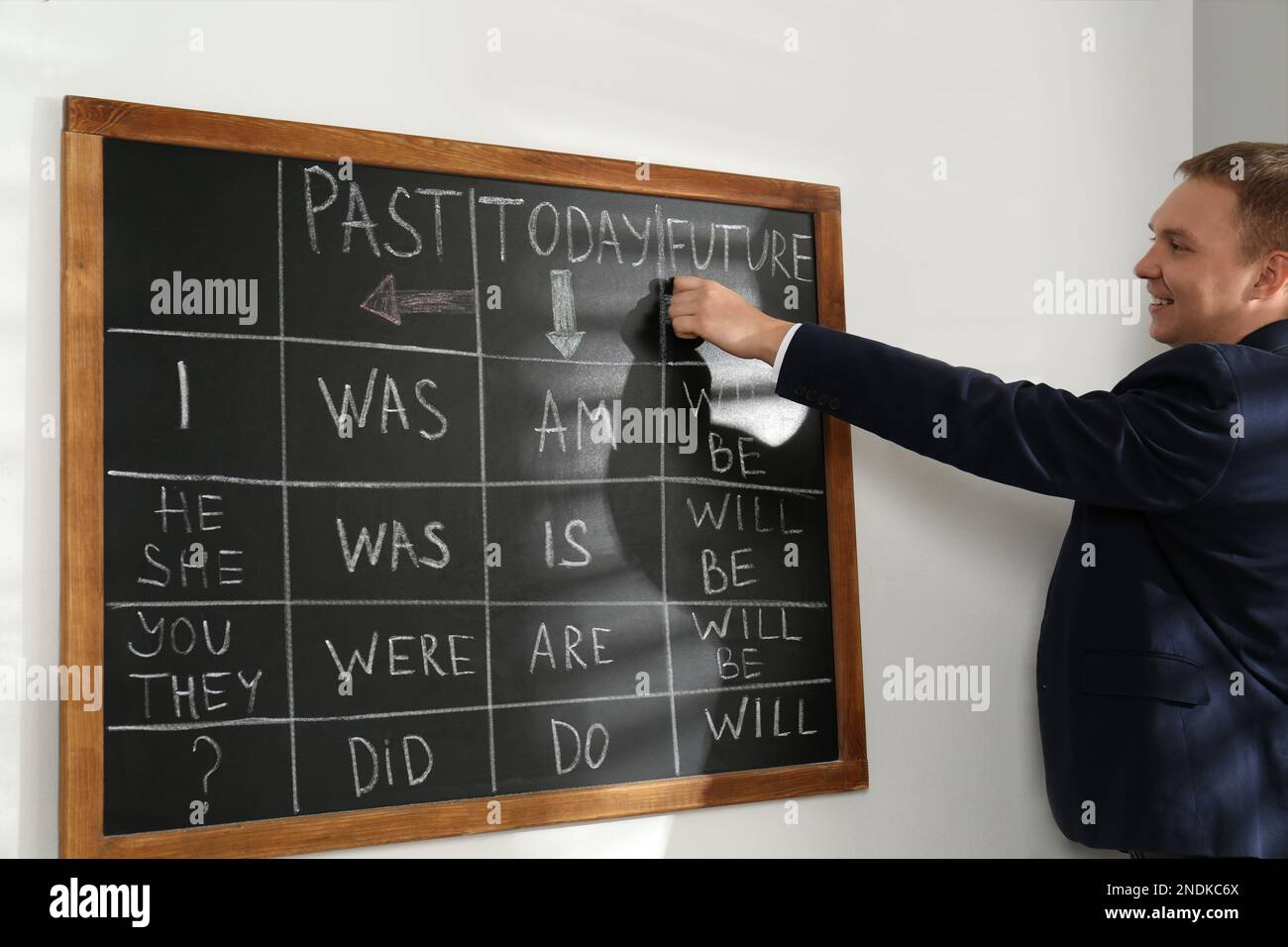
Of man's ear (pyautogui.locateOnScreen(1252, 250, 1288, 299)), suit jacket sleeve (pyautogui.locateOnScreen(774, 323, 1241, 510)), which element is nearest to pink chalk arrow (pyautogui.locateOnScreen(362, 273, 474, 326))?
suit jacket sleeve (pyautogui.locateOnScreen(774, 323, 1241, 510))

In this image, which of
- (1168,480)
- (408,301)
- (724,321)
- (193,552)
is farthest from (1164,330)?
(193,552)

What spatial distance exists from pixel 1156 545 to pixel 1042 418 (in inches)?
14.4

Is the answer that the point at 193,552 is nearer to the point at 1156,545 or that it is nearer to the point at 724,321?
the point at 724,321

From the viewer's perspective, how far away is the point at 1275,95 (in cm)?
272

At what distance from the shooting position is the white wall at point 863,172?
1.57m

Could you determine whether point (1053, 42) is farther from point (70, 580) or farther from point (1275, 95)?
point (70, 580)

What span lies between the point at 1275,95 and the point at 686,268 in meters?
1.70

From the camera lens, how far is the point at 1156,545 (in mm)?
2037

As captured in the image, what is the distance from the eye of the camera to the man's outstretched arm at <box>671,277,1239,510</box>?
1867 millimetres

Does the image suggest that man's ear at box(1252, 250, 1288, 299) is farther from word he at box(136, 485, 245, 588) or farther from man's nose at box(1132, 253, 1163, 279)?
word he at box(136, 485, 245, 588)


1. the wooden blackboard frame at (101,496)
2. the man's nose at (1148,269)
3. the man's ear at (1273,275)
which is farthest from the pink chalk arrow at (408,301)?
the man's ear at (1273,275)

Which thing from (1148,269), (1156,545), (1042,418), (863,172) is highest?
(863,172)

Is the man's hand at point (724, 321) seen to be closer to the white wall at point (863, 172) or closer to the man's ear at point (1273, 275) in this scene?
the white wall at point (863, 172)

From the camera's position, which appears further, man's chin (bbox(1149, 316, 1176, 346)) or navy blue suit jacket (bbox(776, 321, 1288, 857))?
man's chin (bbox(1149, 316, 1176, 346))
